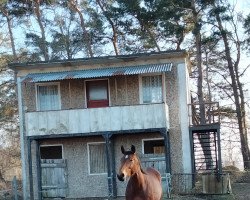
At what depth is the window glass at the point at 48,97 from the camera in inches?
1031

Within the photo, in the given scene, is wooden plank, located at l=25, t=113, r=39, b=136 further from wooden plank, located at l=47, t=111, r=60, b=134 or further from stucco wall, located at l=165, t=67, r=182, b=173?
stucco wall, located at l=165, t=67, r=182, b=173

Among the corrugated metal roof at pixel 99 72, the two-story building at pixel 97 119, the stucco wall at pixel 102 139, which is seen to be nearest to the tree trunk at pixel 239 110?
the two-story building at pixel 97 119

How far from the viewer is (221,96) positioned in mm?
40000

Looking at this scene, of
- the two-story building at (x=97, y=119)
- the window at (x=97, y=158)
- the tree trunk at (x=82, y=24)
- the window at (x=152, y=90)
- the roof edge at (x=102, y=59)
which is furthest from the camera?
the tree trunk at (x=82, y=24)

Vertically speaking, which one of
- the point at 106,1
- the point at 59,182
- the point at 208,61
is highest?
the point at 106,1

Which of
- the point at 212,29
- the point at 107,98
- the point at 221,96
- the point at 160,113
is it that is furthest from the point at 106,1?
the point at 160,113

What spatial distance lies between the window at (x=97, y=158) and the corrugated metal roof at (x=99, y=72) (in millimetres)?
3644

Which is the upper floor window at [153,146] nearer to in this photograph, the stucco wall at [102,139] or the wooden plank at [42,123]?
the stucco wall at [102,139]

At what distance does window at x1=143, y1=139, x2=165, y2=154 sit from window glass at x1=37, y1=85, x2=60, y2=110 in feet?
15.7

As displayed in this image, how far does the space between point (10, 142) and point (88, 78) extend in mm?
21329

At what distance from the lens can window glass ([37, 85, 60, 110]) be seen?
26195 mm

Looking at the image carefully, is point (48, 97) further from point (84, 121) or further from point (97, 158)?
point (97, 158)

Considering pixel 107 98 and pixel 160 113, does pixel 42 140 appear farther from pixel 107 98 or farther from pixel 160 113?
pixel 160 113

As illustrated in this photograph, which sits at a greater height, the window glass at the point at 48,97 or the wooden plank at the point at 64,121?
the window glass at the point at 48,97
